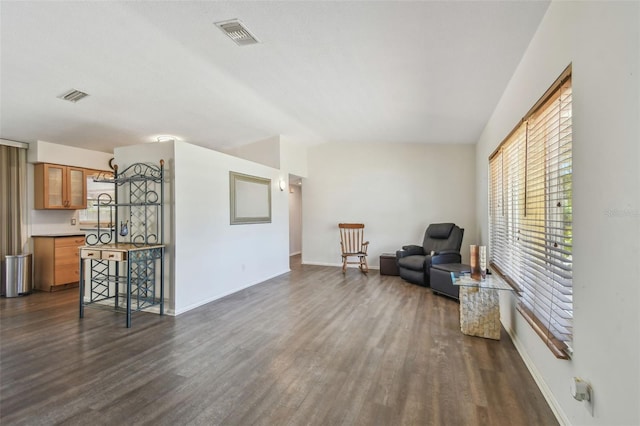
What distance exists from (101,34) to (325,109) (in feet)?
9.15

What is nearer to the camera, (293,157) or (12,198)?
(12,198)

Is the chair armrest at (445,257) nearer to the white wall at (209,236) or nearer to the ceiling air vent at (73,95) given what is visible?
the white wall at (209,236)

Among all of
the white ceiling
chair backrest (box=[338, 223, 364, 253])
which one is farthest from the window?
chair backrest (box=[338, 223, 364, 253])

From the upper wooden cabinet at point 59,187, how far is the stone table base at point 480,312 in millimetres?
6201

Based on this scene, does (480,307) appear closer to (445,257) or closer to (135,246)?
(445,257)

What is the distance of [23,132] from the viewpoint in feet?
15.2

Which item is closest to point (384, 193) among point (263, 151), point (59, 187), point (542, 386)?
point (263, 151)

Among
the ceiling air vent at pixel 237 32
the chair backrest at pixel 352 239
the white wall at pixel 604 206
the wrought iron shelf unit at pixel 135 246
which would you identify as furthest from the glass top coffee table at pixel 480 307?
the chair backrest at pixel 352 239

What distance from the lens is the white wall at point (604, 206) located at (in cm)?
117

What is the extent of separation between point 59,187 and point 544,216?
6.67 meters

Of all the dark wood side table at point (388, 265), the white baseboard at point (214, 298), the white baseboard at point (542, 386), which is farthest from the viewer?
the dark wood side table at point (388, 265)

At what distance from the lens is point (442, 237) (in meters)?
5.87

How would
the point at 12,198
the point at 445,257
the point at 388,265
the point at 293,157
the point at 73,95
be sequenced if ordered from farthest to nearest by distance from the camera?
the point at 293,157
the point at 388,265
the point at 445,257
the point at 12,198
the point at 73,95

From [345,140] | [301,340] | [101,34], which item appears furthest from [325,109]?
[301,340]
